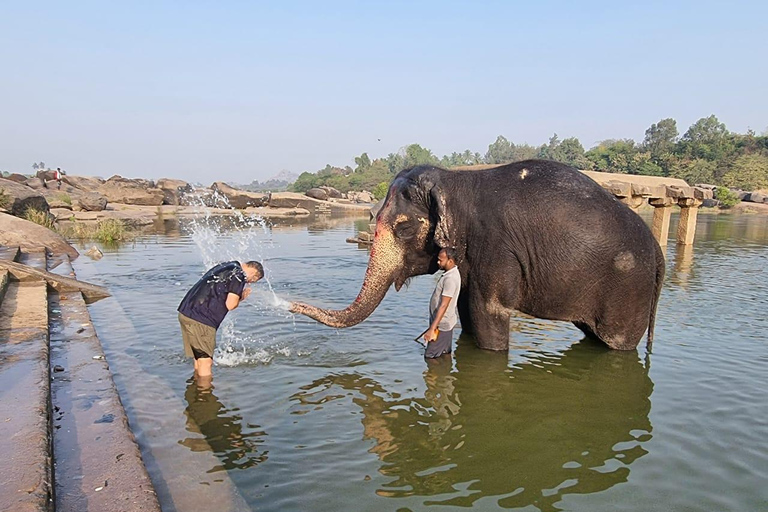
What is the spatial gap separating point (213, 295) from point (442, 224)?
2763 millimetres

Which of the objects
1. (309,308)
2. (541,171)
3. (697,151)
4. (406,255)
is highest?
(697,151)

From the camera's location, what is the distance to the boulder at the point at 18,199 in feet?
66.2

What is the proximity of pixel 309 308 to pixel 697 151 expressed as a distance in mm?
71658

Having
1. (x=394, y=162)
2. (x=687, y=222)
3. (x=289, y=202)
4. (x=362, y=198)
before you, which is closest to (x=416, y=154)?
(x=394, y=162)

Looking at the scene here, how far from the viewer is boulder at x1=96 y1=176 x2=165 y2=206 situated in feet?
140

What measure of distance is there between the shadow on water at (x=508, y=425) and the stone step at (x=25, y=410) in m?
2.19

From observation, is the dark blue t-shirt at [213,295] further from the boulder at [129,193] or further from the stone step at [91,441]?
the boulder at [129,193]

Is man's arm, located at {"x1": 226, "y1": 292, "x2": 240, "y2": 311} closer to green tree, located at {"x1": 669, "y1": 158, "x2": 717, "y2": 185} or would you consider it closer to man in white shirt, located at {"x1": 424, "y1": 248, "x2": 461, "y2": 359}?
man in white shirt, located at {"x1": 424, "y1": 248, "x2": 461, "y2": 359}

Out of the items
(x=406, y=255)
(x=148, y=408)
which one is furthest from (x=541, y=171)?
(x=148, y=408)

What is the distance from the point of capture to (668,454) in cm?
494

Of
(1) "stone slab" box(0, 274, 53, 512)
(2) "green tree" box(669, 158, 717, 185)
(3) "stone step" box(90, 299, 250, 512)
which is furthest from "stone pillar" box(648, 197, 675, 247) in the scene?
(2) "green tree" box(669, 158, 717, 185)

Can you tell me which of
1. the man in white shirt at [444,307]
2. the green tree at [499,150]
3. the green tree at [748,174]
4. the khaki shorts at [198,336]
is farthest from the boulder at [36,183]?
the green tree at [499,150]

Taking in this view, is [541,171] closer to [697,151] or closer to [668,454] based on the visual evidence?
[668,454]

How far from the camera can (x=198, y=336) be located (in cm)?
642
